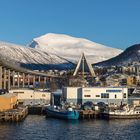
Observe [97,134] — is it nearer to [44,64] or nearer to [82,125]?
[82,125]

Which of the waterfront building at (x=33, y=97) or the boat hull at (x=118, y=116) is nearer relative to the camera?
the boat hull at (x=118, y=116)

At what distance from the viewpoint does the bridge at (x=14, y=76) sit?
69.8 m

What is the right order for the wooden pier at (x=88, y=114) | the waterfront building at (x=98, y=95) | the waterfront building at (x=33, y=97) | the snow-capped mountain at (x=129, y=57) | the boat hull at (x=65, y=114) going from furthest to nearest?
the snow-capped mountain at (x=129, y=57) → the waterfront building at (x=33, y=97) → the waterfront building at (x=98, y=95) → the wooden pier at (x=88, y=114) → the boat hull at (x=65, y=114)

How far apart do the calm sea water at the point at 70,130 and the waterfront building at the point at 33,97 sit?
32.7 ft

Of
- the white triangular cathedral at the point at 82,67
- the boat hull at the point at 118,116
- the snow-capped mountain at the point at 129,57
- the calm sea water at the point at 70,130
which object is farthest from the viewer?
the snow-capped mountain at the point at 129,57

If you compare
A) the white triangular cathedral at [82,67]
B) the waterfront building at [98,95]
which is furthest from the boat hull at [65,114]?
the white triangular cathedral at [82,67]

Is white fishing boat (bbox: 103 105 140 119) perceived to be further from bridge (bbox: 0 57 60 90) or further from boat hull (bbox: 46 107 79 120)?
bridge (bbox: 0 57 60 90)

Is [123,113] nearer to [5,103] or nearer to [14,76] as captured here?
[5,103]

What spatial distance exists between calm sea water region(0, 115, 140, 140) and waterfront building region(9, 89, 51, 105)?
9.97m

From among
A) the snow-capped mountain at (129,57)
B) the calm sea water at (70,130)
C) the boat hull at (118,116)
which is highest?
the snow-capped mountain at (129,57)

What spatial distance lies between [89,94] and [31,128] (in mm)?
13479

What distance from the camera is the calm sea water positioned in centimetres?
2773

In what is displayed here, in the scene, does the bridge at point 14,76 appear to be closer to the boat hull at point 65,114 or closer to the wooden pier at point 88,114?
the boat hull at point 65,114

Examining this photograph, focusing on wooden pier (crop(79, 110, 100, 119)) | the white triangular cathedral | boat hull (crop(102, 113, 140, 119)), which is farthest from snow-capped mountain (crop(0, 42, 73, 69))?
boat hull (crop(102, 113, 140, 119))
